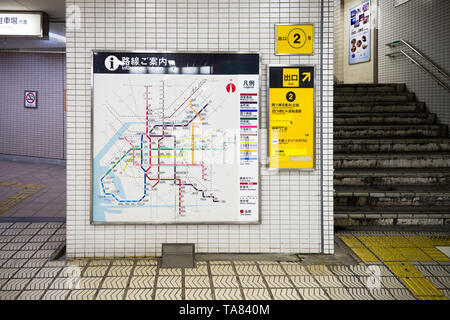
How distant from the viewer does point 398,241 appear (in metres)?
3.91

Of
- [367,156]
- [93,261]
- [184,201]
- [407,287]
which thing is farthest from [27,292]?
[367,156]

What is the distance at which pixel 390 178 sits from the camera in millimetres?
5117

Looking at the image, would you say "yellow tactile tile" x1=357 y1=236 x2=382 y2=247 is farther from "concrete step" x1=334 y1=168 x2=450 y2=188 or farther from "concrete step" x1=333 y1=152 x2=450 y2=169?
"concrete step" x1=333 y1=152 x2=450 y2=169

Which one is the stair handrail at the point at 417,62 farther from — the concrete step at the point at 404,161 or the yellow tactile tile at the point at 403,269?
the yellow tactile tile at the point at 403,269

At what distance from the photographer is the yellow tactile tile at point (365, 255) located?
3.42 m

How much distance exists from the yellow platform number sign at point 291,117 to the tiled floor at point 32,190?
128 inches

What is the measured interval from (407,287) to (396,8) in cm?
733

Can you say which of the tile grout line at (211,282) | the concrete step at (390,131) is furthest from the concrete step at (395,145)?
the tile grout line at (211,282)

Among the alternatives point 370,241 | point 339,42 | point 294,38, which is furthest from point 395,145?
point 339,42

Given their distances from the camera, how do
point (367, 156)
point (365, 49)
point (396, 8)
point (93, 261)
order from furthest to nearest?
1. point (365, 49)
2. point (396, 8)
3. point (367, 156)
4. point (93, 261)

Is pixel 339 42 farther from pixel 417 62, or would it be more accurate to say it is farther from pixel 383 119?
pixel 383 119

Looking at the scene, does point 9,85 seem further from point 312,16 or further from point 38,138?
point 312,16

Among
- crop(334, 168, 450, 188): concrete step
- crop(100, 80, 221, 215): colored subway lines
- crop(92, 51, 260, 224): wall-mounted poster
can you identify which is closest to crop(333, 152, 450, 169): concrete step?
crop(334, 168, 450, 188): concrete step

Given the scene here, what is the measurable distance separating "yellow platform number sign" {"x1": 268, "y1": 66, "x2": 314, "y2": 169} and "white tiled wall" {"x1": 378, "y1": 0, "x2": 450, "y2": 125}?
4.40 meters
